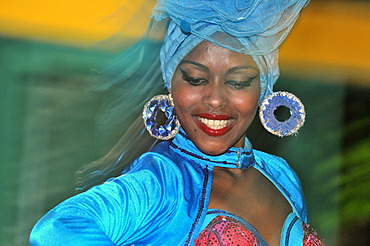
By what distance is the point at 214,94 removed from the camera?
1416mm

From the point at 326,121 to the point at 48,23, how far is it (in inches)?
50.0

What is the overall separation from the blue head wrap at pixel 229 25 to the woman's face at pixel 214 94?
2 centimetres

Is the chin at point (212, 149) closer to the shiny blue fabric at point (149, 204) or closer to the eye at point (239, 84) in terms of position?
the shiny blue fabric at point (149, 204)

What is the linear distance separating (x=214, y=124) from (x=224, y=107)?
0.04 meters

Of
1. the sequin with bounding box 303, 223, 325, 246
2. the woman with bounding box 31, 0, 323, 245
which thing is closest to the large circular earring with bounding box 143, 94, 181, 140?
the woman with bounding box 31, 0, 323, 245

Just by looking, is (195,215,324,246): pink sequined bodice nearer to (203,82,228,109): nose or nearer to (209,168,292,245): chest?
(209,168,292,245): chest

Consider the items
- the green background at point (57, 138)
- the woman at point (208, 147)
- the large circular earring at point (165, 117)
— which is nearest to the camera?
the woman at point (208, 147)

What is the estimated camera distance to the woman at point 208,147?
1.36 m

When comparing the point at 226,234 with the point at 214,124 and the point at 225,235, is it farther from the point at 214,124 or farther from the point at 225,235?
the point at 214,124

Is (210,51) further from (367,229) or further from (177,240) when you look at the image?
(367,229)

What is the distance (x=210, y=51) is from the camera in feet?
4.68

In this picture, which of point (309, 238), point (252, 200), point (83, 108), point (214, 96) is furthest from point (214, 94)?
point (83, 108)

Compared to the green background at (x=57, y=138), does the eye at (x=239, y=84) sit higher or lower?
higher

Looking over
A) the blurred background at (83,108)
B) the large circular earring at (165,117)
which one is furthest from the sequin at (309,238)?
the blurred background at (83,108)
